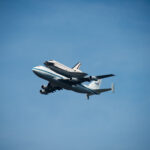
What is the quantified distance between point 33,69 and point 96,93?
71.4ft

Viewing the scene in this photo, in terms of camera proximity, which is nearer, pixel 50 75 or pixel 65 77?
pixel 50 75

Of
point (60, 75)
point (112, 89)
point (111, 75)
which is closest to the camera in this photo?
point (111, 75)

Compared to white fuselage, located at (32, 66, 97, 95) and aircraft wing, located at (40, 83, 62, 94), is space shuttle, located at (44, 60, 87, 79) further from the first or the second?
aircraft wing, located at (40, 83, 62, 94)

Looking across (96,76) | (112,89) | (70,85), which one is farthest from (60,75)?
(112,89)

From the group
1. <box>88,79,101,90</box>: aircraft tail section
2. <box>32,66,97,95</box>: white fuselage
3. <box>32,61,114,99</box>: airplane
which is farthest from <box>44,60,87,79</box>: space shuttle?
<box>88,79,101,90</box>: aircraft tail section

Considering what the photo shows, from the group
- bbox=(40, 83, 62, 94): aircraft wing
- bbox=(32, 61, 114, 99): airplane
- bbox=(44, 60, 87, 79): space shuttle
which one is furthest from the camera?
bbox=(40, 83, 62, 94): aircraft wing

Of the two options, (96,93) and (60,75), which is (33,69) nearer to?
(60,75)

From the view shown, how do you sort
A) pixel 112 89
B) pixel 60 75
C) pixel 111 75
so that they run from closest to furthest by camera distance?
1. pixel 111 75
2. pixel 60 75
3. pixel 112 89

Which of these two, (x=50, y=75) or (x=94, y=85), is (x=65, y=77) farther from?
(x=94, y=85)

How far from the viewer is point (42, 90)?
109 m

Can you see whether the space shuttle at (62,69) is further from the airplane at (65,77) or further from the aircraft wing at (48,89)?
the aircraft wing at (48,89)

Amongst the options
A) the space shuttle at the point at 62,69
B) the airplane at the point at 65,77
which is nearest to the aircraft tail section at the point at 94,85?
the airplane at the point at 65,77

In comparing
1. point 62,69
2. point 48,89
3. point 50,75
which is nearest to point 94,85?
point 48,89

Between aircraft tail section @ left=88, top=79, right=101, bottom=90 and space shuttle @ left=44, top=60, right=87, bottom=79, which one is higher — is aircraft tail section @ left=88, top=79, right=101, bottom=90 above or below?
above
